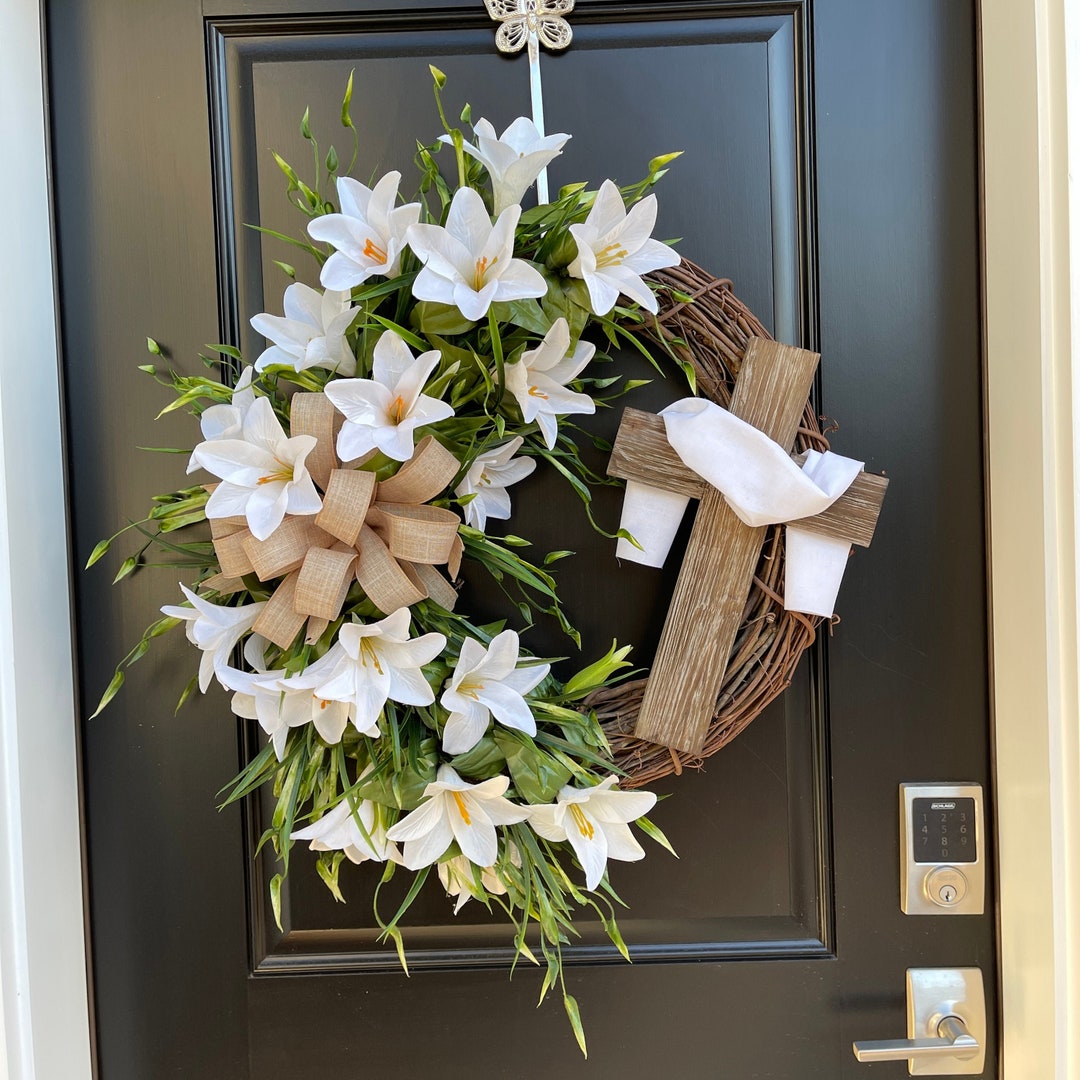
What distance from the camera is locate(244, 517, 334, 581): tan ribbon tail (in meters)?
0.65

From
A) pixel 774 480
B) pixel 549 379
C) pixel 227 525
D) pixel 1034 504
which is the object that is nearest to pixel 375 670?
pixel 227 525

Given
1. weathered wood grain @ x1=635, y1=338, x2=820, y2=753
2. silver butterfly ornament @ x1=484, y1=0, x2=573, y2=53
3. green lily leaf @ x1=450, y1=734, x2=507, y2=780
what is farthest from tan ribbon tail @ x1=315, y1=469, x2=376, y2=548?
silver butterfly ornament @ x1=484, y1=0, x2=573, y2=53

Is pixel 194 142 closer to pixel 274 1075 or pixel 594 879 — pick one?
pixel 594 879

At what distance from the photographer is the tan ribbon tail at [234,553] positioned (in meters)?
0.67

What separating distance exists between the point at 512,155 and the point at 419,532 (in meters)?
0.33

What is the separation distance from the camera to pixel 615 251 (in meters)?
0.68

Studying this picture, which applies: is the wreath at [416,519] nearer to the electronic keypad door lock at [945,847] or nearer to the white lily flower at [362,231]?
the white lily flower at [362,231]

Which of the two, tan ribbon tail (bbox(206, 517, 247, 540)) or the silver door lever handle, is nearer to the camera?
tan ribbon tail (bbox(206, 517, 247, 540))

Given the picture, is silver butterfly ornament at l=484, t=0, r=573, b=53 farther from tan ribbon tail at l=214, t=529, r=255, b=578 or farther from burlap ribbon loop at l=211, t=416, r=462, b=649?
tan ribbon tail at l=214, t=529, r=255, b=578

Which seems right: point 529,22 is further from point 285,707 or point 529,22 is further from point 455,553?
point 285,707

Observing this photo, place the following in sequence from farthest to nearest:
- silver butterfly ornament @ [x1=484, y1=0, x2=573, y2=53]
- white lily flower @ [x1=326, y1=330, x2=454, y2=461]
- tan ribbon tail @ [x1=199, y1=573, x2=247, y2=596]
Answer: silver butterfly ornament @ [x1=484, y1=0, x2=573, y2=53] < tan ribbon tail @ [x1=199, y1=573, x2=247, y2=596] < white lily flower @ [x1=326, y1=330, x2=454, y2=461]

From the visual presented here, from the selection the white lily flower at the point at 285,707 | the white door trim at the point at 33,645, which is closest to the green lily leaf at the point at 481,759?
the white lily flower at the point at 285,707

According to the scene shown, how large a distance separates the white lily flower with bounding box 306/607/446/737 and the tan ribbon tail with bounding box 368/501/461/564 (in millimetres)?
54

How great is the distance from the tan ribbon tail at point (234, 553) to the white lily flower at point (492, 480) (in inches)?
7.7
